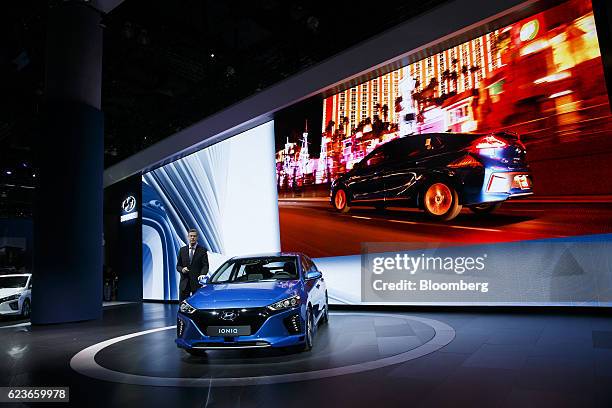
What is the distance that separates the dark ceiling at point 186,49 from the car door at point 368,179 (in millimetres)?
2283

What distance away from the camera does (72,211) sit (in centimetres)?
865

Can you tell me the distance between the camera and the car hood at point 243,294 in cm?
442

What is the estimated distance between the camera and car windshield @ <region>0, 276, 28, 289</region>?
10.1 meters

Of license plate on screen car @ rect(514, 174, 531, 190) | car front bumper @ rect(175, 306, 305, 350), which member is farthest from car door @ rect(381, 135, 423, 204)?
car front bumper @ rect(175, 306, 305, 350)

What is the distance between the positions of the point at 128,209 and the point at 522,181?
13.1 metres

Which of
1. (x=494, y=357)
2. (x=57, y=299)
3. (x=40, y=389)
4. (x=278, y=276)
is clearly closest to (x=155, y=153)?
(x=57, y=299)

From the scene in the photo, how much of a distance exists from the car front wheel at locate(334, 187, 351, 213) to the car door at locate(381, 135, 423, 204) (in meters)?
0.99

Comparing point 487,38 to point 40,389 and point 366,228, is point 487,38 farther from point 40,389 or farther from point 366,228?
point 40,389

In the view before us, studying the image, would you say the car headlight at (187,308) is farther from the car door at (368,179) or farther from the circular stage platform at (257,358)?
the car door at (368,179)

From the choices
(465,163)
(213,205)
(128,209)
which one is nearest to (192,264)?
(213,205)

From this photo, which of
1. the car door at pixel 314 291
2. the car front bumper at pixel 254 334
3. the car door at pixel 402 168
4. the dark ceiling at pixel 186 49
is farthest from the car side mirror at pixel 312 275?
the dark ceiling at pixel 186 49

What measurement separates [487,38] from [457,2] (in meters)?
0.80

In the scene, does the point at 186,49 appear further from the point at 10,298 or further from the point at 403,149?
the point at 10,298

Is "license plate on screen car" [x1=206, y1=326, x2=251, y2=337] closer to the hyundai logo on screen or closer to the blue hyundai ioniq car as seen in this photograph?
the blue hyundai ioniq car
